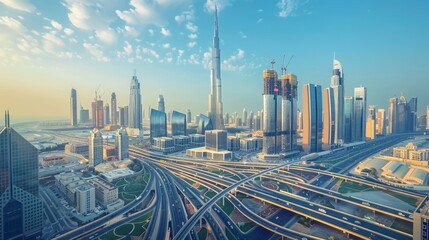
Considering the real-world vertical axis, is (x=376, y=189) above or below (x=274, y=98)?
below

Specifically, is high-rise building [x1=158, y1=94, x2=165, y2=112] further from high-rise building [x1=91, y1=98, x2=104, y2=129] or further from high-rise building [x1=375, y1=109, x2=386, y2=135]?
high-rise building [x1=375, y1=109, x2=386, y2=135]

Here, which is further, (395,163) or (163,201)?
(395,163)

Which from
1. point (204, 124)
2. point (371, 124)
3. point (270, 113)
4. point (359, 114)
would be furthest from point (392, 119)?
point (204, 124)

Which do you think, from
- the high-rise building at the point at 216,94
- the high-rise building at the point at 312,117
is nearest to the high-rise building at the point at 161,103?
the high-rise building at the point at 216,94

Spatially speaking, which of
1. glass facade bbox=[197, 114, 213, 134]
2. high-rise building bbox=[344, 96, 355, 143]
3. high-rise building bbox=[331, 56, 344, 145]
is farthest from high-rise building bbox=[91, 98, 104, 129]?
high-rise building bbox=[344, 96, 355, 143]

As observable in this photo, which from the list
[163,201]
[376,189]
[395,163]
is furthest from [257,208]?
[395,163]

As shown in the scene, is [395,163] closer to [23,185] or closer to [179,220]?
[179,220]
